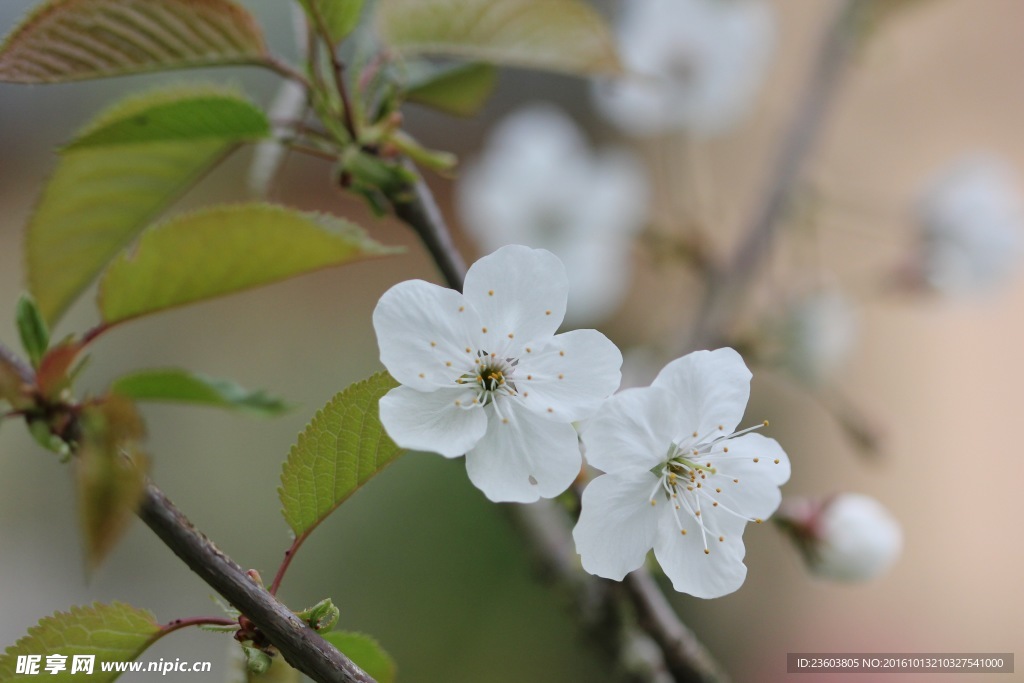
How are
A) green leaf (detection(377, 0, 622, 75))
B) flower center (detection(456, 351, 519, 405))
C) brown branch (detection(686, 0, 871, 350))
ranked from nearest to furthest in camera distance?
flower center (detection(456, 351, 519, 405)) → green leaf (detection(377, 0, 622, 75)) → brown branch (detection(686, 0, 871, 350))

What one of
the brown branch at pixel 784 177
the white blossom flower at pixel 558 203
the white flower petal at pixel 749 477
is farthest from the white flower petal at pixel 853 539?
the white blossom flower at pixel 558 203

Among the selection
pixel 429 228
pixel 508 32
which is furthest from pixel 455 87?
pixel 429 228

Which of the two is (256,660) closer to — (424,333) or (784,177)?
(424,333)

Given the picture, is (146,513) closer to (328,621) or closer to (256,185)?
(328,621)

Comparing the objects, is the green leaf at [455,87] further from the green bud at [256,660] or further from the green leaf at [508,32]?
the green bud at [256,660]

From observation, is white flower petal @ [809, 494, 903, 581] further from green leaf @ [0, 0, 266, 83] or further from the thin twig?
green leaf @ [0, 0, 266, 83]

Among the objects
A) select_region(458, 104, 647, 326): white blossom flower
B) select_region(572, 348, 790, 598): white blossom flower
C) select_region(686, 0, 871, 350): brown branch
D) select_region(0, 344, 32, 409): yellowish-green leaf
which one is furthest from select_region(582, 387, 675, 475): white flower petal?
select_region(458, 104, 647, 326): white blossom flower
